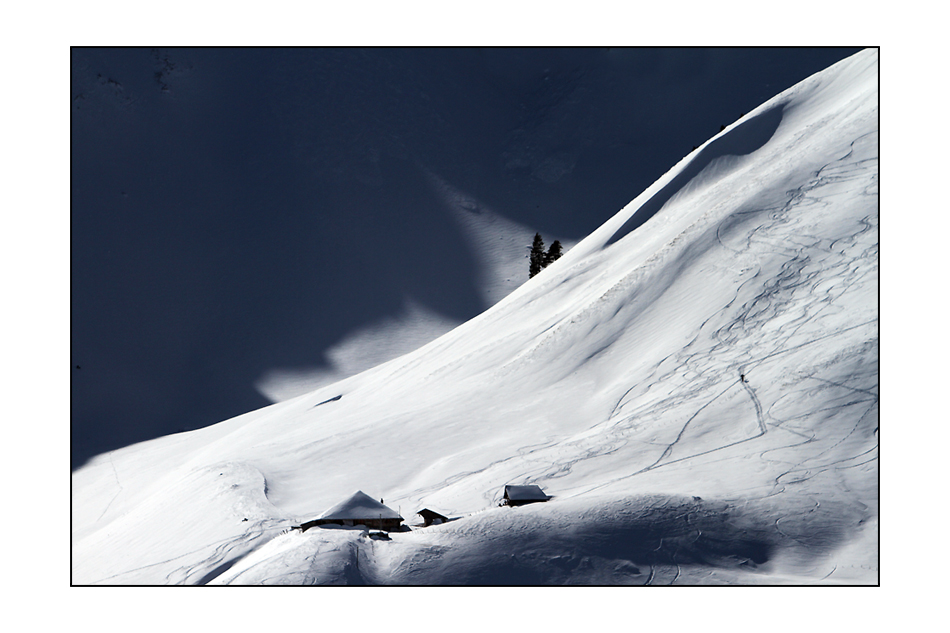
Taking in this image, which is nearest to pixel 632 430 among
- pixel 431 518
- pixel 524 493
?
pixel 524 493

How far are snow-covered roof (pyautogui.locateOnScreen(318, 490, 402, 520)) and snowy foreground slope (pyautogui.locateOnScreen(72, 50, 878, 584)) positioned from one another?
174 cm

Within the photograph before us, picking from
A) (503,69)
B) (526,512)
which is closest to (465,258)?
(503,69)

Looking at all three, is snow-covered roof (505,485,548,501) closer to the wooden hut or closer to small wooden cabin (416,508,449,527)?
small wooden cabin (416,508,449,527)

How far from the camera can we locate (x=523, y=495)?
24.5 m

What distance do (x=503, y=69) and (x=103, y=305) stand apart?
65.7 metres

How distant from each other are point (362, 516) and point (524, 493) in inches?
174

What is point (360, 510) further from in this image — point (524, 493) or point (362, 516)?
point (524, 493)

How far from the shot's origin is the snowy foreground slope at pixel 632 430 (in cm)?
1981

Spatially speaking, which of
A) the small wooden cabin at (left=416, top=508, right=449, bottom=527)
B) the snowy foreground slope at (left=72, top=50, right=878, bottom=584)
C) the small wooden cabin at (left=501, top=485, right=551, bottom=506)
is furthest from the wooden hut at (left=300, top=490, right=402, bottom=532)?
the small wooden cabin at (left=501, top=485, right=551, bottom=506)

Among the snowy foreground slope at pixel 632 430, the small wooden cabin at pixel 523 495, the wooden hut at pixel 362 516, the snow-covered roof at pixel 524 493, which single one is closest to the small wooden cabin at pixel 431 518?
the snowy foreground slope at pixel 632 430

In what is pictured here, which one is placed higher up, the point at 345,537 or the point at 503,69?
the point at 503,69

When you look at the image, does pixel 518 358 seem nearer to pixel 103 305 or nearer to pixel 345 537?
pixel 345 537

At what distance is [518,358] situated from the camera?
38.8m

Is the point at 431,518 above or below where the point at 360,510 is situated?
below
